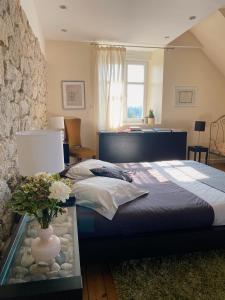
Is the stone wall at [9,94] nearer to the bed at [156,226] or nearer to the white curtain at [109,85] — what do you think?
the bed at [156,226]

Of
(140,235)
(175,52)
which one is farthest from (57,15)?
(140,235)

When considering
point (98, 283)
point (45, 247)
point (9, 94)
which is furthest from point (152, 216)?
point (9, 94)

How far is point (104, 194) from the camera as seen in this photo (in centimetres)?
176

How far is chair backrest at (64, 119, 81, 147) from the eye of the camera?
436 centimetres

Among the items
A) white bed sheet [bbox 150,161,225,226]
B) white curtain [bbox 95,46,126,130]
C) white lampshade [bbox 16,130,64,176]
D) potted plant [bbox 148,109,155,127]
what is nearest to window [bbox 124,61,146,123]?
potted plant [bbox 148,109,155,127]

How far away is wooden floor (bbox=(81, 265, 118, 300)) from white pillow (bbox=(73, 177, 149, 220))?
1.61 ft

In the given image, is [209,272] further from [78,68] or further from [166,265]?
[78,68]

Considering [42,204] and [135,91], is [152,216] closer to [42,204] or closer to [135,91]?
[42,204]

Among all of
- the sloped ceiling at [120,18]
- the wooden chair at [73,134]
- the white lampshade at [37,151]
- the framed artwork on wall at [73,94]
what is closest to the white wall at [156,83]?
the sloped ceiling at [120,18]

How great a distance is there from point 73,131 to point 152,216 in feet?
9.82

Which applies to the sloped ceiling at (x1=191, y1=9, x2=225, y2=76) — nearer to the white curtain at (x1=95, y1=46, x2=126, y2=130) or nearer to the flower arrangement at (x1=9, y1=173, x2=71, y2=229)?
the white curtain at (x1=95, y1=46, x2=126, y2=130)

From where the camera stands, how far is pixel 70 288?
0.83 metres

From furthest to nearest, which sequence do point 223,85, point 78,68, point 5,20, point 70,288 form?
point 223,85 < point 78,68 < point 5,20 < point 70,288

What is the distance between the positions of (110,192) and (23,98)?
3.54 feet
